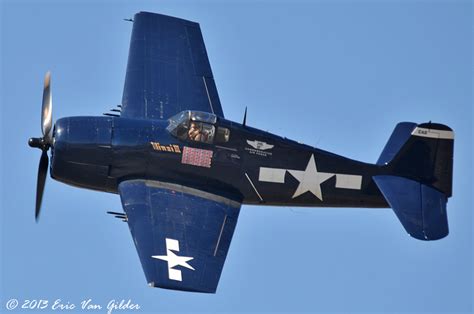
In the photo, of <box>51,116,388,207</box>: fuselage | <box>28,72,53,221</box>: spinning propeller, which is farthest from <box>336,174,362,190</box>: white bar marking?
<box>28,72,53,221</box>: spinning propeller

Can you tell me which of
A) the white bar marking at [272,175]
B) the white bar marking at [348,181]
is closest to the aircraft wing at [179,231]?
the white bar marking at [272,175]

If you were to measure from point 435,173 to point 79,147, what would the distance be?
22.5 feet

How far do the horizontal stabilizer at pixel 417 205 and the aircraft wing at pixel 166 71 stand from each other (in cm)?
378

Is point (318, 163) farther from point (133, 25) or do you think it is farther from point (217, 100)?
point (133, 25)

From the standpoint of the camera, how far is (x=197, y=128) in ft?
95.8

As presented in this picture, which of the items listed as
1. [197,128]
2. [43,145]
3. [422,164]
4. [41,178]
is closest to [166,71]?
[197,128]

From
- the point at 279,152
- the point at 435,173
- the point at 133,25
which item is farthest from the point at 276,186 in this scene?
the point at 133,25

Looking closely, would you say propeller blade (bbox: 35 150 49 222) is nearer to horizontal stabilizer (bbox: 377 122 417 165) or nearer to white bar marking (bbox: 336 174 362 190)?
white bar marking (bbox: 336 174 362 190)

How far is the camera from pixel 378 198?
98.9 ft

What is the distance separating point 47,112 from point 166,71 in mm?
3009

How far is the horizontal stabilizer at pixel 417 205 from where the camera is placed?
2884cm

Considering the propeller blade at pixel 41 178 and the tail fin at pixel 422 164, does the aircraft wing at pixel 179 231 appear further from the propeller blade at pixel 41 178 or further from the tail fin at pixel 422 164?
the tail fin at pixel 422 164

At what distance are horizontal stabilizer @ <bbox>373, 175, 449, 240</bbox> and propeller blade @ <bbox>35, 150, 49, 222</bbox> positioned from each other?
627 centimetres

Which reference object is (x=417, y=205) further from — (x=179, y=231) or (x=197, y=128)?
(x=179, y=231)
